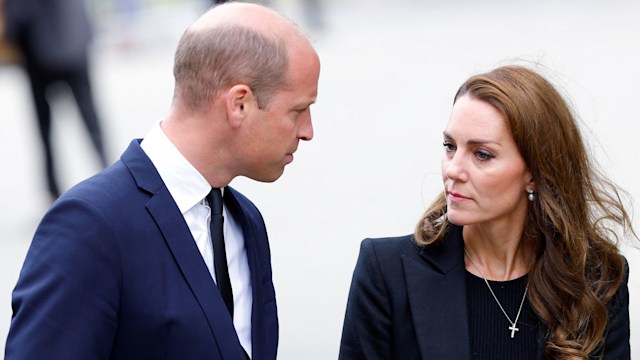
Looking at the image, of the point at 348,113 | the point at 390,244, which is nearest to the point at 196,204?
the point at 390,244

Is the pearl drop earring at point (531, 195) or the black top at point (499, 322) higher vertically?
the pearl drop earring at point (531, 195)

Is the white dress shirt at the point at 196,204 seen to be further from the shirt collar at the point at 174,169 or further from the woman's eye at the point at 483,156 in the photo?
the woman's eye at the point at 483,156

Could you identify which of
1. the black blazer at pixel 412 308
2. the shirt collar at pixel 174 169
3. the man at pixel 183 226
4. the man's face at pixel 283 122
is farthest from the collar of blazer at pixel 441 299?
the shirt collar at pixel 174 169

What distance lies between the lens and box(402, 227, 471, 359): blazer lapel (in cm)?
291

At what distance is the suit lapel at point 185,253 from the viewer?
2336 millimetres

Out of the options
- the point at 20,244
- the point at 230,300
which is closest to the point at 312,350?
the point at 20,244

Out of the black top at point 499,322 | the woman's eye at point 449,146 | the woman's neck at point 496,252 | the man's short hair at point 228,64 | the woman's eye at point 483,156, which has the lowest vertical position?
the black top at point 499,322

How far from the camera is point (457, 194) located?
113 inches

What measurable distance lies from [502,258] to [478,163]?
0.31m

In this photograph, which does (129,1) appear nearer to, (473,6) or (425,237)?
(473,6)

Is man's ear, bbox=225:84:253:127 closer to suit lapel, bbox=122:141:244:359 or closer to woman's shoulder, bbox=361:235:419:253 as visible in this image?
suit lapel, bbox=122:141:244:359

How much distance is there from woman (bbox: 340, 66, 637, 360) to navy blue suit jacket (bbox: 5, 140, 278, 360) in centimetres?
67

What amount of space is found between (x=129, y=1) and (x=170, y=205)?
847 cm

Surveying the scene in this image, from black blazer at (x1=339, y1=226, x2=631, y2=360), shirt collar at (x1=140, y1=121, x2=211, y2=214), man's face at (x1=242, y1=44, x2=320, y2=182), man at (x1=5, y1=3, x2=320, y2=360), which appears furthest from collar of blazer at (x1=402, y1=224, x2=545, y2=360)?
shirt collar at (x1=140, y1=121, x2=211, y2=214)
